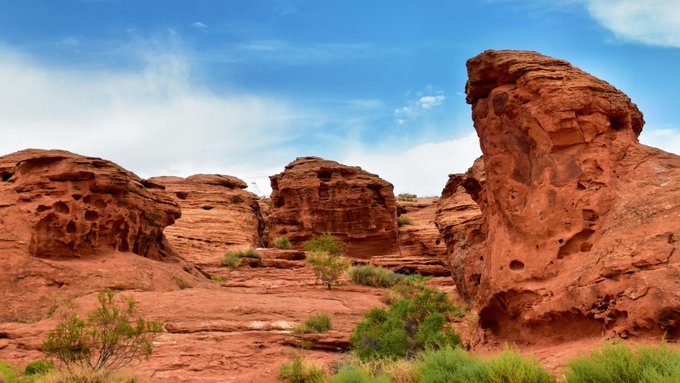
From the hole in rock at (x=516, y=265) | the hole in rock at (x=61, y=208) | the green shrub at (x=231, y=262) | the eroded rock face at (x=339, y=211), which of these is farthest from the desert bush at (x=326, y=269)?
the eroded rock face at (x=339, y=211)

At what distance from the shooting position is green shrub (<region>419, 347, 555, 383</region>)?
629 centimetres

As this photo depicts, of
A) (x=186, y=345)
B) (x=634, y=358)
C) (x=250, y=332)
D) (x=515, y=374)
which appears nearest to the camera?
(x=634, y=358)

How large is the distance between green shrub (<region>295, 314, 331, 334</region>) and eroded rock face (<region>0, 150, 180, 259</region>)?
671 cm

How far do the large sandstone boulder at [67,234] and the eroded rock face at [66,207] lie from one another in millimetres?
24

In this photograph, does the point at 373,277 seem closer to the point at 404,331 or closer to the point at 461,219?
the point at 461,219

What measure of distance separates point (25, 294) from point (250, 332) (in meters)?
5.59

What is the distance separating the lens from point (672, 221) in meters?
7.22

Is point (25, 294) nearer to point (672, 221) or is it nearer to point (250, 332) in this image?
point (250, 332)

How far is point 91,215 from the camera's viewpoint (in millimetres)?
16438

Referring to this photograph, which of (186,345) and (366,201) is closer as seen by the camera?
(186,345)

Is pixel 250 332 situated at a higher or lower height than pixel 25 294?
lower

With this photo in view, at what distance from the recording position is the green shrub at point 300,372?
9.80m

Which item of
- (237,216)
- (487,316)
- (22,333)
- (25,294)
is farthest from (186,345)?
(237,216)

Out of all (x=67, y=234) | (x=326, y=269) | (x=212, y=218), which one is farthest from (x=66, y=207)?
(x=212, y=218)
